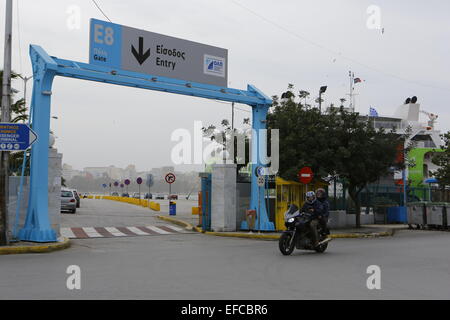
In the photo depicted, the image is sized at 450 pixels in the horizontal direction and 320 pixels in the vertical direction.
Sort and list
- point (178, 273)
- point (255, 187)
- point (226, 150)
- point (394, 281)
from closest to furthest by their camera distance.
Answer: point (394, 281), point (178, 273), point (255, 187), point (226, 150)

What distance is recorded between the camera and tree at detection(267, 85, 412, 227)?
2245 centimetres

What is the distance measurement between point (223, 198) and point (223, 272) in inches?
433

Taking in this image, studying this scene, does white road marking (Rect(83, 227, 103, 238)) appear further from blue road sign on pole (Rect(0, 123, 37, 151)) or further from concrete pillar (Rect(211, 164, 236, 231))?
blue road sign on pole (Rect(0, 123, 37, 151))

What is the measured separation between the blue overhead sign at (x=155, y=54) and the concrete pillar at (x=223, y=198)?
355 centimetres

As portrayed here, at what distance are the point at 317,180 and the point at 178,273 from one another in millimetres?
13967

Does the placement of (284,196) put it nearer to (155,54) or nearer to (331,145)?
(331,145)

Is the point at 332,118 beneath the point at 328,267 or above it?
above

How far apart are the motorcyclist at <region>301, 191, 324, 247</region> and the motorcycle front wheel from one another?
0.64 m

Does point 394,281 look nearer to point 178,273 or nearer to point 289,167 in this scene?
point 178,273

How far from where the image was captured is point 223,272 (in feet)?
33.9

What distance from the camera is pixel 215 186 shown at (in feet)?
71.1

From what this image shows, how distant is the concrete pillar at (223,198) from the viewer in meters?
21.3

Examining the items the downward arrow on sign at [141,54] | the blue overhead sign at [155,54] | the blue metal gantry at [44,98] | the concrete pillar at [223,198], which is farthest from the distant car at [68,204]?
the downward arrow on sign at [141,54]
